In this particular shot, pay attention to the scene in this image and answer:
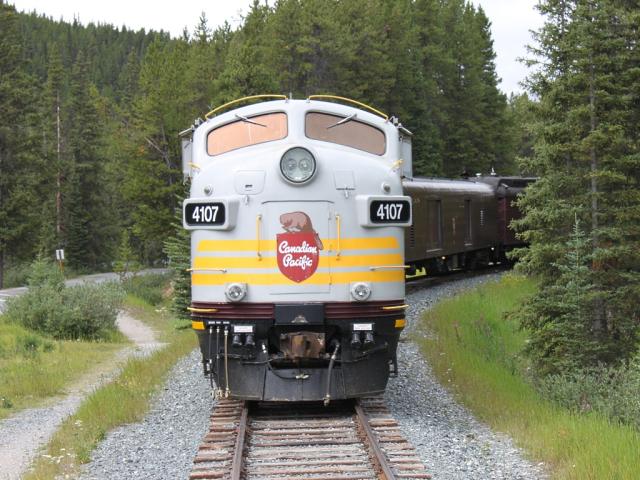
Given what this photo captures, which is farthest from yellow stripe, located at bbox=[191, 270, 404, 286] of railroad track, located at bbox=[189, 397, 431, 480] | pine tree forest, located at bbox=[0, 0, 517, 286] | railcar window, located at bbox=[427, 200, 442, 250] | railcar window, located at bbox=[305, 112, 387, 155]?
pine tree forest, located at bbox=[0, 0, 517, 286]

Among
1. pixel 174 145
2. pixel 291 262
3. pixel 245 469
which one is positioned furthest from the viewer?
pixel 174 145

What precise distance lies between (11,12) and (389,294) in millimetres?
42232

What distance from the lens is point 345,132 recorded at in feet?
32.4

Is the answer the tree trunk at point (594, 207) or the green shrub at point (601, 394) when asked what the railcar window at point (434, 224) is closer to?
the tree trunk at point (594, 207)

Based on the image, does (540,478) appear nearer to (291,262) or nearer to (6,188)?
(291,262)

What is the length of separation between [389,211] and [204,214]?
1.98m

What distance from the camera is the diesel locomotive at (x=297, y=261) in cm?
909

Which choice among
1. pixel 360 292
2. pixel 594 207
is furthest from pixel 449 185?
pixel 360 292

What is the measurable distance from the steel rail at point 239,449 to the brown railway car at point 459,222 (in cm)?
1179

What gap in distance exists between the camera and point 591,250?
46.2ft

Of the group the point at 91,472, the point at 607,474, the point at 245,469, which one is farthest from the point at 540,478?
the point at 91,472

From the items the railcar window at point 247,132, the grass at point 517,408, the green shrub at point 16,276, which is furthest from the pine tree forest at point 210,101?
the railcar window at point 247,132

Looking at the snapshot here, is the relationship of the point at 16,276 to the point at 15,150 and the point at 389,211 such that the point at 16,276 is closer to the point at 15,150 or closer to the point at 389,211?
the point at 15,150

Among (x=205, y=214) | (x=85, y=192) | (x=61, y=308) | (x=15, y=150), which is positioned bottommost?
(x=61, y=308)
